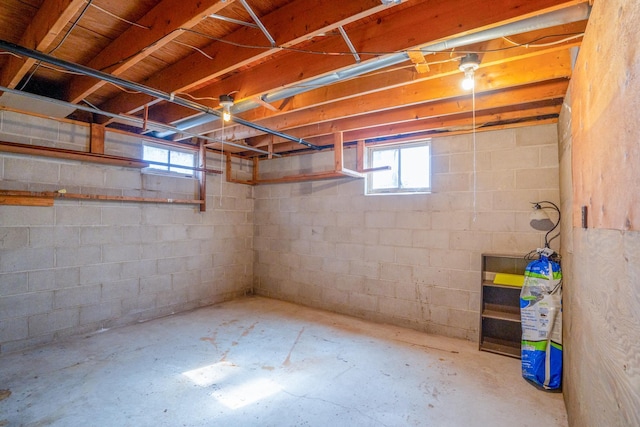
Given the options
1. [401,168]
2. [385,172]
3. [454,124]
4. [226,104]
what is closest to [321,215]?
[385,172]

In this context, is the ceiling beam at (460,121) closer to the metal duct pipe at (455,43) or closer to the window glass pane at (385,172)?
the window glass pane at (385,172)

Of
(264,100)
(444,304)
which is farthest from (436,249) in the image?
(264,100)

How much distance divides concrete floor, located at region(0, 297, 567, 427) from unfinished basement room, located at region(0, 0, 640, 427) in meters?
0.02

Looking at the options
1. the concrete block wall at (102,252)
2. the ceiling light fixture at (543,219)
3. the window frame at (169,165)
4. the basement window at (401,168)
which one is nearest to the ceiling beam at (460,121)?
the basement window at (401,168)

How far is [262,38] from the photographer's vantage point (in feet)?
6.08

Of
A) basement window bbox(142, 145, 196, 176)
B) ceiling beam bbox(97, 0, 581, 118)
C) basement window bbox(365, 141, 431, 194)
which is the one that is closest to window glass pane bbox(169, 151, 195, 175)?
basement window bbox(142, 145, 196, 176)

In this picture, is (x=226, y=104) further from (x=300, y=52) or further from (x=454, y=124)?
(x=454, y=124)

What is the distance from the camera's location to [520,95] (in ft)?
8.46

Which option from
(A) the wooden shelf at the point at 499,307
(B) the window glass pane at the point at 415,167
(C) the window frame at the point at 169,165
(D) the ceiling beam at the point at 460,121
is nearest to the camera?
(D) the ceiling beam at the point at 460,121

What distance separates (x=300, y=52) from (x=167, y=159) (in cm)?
271

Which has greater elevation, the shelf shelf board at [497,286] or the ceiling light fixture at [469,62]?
the ceiling light fixture at [469,62]

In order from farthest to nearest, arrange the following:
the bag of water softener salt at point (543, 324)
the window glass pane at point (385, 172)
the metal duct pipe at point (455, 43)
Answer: the window glass pane at point (385, 172)
the bag of water softener salt at point (543, 324)
the metal duct pipe at point (455, 43)

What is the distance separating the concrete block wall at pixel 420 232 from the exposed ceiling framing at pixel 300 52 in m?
0.45

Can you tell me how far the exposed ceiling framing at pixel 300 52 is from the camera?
63.1 inches
